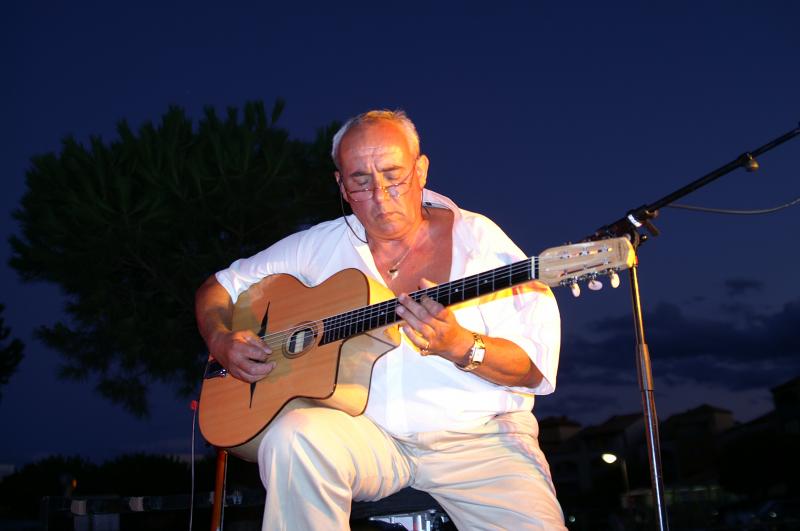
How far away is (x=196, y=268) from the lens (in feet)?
22.2

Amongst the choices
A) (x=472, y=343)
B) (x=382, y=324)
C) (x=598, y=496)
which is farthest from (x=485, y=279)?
(x=598, y=496)

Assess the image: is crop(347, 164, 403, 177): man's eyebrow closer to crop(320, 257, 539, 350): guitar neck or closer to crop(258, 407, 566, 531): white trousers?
crop(320, 257, 539, 350): guitar neck

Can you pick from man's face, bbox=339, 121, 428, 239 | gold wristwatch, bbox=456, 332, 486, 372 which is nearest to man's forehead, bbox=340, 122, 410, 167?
man's face, bbox=339, 121, 428, 239

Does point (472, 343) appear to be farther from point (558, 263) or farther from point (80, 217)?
point (80, 217)

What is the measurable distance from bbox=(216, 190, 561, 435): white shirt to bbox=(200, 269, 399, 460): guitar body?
0.26ft

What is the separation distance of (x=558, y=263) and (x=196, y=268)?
5.31 metres

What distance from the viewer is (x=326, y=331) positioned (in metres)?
2.53

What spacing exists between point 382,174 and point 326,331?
594mm

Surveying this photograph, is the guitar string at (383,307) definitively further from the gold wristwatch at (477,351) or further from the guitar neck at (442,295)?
the gold wristwatch at (477,351)

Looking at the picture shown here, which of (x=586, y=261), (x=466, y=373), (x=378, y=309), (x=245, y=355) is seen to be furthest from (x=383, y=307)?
(x=586, y=261)

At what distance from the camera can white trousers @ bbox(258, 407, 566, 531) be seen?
74.3 inches

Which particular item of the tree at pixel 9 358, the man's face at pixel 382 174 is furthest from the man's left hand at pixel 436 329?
the tree at pixel 9 358

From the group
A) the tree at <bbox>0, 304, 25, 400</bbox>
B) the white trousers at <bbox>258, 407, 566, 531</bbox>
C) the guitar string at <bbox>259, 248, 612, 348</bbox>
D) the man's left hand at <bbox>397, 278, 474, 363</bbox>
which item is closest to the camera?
the white trousers at <bbox>258, 407, 566, 531</bbox>

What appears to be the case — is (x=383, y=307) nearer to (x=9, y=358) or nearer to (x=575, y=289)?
(x=575, y=289)
